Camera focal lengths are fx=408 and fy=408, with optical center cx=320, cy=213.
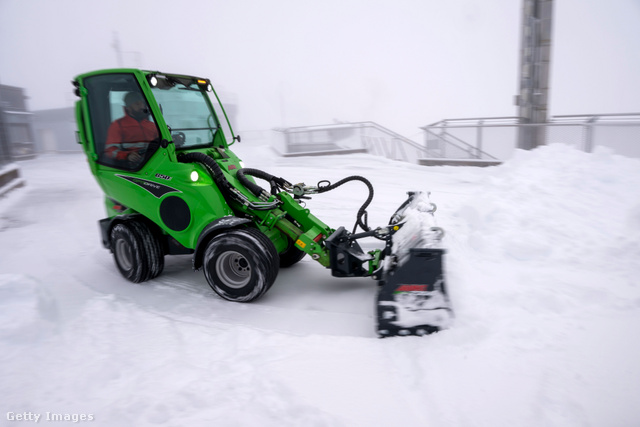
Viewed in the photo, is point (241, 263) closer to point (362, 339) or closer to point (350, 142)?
point (362, 339)

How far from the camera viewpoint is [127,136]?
4320mm

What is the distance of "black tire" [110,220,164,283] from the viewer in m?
4.30

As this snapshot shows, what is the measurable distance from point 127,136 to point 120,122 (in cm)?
18

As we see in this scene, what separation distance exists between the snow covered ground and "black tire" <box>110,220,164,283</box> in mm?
161

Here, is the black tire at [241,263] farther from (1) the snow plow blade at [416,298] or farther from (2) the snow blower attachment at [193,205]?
(1) the snow plow blade at [416,298]

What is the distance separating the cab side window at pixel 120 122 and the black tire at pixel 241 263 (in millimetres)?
1327

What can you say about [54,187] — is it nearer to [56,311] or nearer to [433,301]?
[56,311]

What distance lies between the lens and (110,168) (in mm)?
4492

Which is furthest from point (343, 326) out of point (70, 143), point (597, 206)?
point (70, 143)

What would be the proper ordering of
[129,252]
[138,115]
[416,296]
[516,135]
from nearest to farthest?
[416,296] → [138,115] → [129,252] → [516,135]
